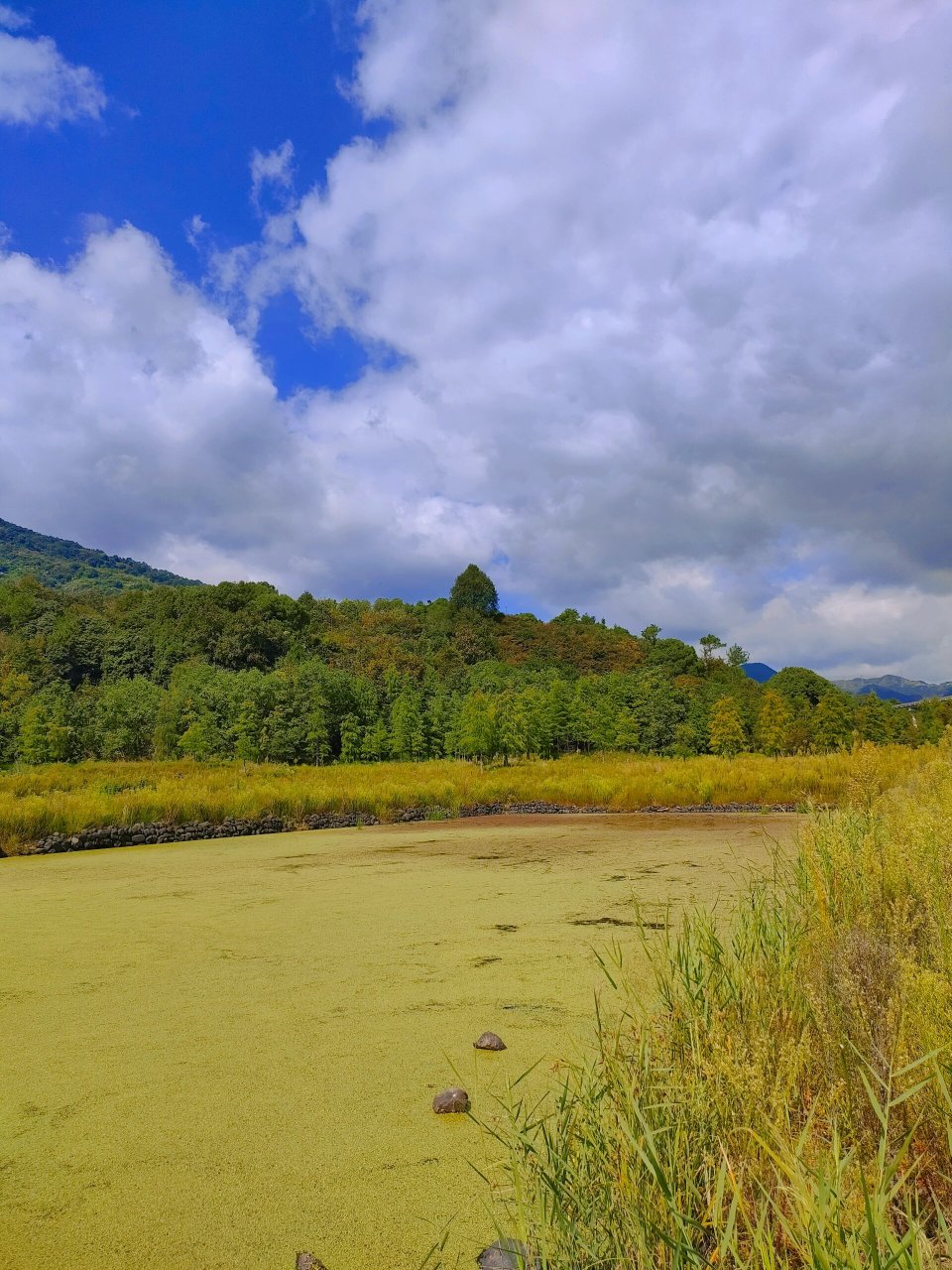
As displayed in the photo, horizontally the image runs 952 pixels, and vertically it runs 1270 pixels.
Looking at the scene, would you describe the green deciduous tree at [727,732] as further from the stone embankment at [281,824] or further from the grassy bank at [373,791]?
the stone embankment at [281,824]

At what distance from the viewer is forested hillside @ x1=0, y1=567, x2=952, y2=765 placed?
25.7 metres

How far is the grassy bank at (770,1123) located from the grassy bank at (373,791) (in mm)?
7236

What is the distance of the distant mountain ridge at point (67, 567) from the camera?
85188mm

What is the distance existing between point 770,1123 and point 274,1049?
1.78 m

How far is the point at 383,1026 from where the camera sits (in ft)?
8.38

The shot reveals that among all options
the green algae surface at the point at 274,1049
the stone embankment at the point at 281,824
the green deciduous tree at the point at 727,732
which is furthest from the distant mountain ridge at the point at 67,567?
the green algae surface at the point at 274,1049

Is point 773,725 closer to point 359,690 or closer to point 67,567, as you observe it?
point 359,690

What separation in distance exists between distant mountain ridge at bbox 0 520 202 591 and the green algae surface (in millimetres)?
55716

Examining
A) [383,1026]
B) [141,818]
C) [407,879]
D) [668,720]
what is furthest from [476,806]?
[668,720]

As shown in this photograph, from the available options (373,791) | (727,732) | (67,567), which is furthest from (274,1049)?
(67,567)

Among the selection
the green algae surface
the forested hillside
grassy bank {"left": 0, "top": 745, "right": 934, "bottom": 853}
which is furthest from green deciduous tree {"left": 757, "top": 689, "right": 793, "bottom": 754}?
the green algae surface

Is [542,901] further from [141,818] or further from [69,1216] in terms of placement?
[141,818]

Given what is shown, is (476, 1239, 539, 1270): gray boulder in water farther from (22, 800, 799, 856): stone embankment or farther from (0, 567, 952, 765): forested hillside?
(0, 567, 952, 765): forested hillside

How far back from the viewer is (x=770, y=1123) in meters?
1.12
